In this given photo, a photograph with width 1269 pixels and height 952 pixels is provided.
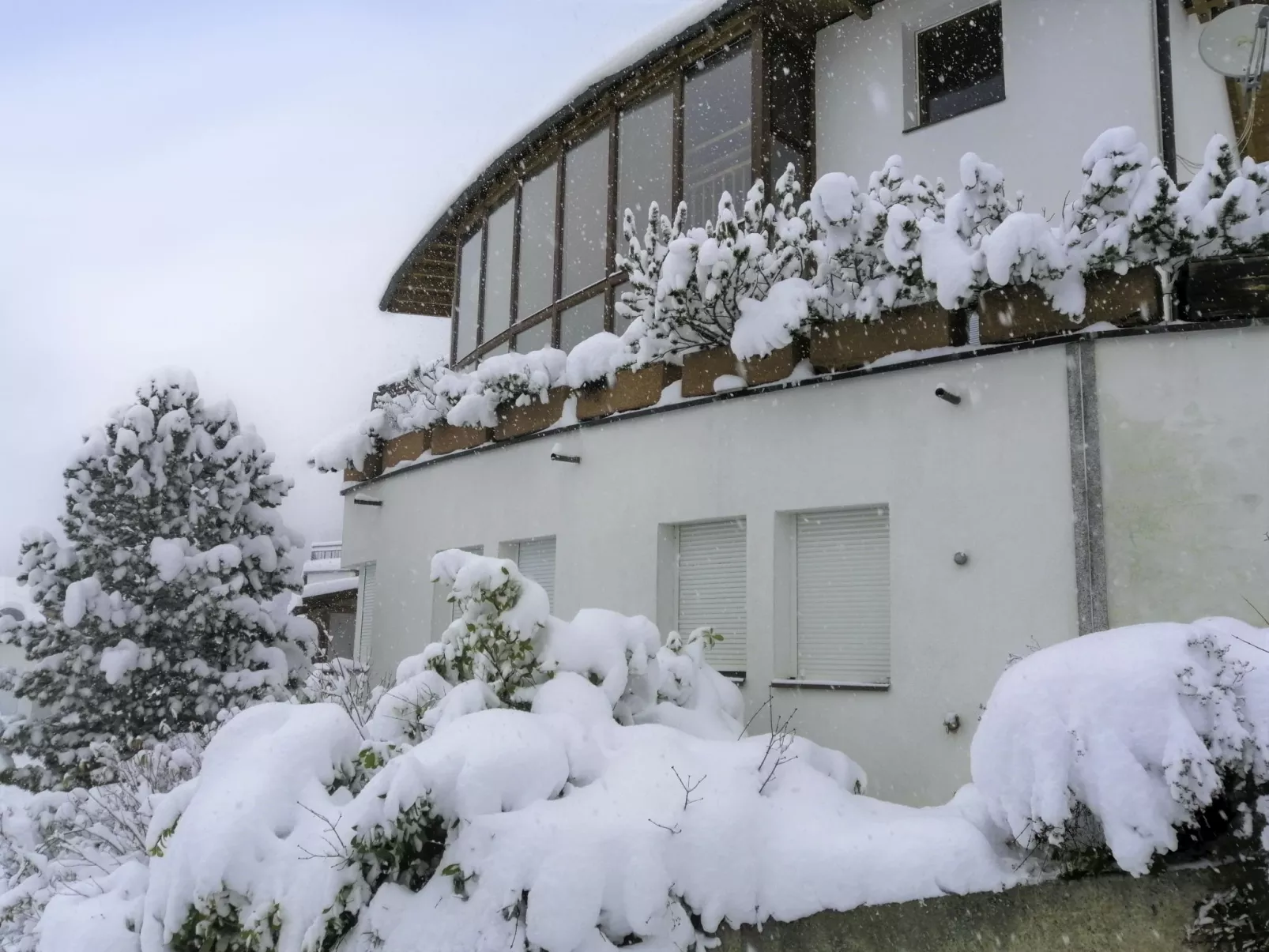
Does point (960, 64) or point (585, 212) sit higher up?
point (960, 64)

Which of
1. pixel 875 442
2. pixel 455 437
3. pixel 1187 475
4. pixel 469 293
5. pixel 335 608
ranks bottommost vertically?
pixel 335 608

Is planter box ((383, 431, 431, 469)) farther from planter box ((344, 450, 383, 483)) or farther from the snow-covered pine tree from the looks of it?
the snow-covered pine tree

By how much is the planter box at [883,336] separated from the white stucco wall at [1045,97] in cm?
207

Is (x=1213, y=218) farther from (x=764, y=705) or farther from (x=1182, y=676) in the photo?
(x=764, y=705)

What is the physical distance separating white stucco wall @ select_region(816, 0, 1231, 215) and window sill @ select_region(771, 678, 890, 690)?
13.7 feet

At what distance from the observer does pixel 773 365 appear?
8570 millimetres

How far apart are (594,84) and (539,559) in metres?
4.99

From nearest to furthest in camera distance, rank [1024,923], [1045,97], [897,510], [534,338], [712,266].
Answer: [1024,923] < [897,510] < [712,266] < [1045,97] < [534,338]

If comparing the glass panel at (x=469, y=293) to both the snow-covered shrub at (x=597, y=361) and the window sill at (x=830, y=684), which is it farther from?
the window sill at (x=830, y=684)

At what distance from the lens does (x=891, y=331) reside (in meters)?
7.87

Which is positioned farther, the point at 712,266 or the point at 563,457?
the point at 563,457

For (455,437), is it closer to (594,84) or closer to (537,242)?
(537,242)

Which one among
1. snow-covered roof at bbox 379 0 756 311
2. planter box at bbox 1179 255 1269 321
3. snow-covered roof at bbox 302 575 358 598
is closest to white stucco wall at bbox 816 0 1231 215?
snow-covered roof at bbox 379 0 756 311

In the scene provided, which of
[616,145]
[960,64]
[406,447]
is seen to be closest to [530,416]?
[406,447]
